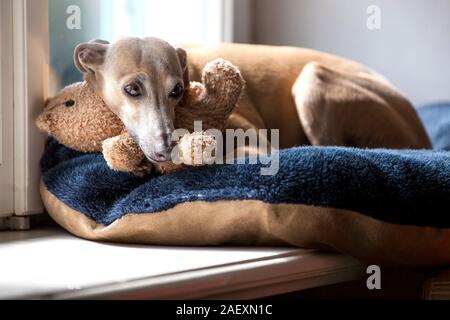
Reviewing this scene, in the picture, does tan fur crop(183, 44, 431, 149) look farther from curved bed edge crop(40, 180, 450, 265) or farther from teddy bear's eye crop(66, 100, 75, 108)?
curved bed edge crop(40, 180, 450, 265)

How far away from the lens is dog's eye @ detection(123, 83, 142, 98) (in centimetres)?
128

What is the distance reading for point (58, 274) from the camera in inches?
42.4

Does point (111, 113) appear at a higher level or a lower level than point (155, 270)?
higher

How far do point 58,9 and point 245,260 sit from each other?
946mm

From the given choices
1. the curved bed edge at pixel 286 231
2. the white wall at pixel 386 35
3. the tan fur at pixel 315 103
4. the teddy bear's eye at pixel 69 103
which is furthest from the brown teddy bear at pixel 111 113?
the white wall at pixel 386 35

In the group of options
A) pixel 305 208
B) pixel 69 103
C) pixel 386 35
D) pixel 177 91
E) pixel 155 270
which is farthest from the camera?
pixel 386 35

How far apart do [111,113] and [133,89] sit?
0.11m

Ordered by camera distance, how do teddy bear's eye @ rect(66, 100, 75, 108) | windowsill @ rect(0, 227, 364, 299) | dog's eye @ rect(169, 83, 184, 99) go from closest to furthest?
windowsill @ rect(0, 227, 364, 299)
dog's eye @ rect(169, 83, 184, 99)
teddy bear's eye @ rect(66, 100, 75, 108)

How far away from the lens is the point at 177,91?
4.35 ft

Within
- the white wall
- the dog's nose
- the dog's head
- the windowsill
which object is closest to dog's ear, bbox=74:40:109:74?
the dog's head

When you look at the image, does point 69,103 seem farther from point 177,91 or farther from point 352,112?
point 352,112

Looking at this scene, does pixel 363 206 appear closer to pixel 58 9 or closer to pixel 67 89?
pixel 67 89

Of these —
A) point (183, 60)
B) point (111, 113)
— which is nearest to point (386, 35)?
point (183, 60)

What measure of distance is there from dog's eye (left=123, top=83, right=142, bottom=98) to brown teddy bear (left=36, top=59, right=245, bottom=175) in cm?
8
